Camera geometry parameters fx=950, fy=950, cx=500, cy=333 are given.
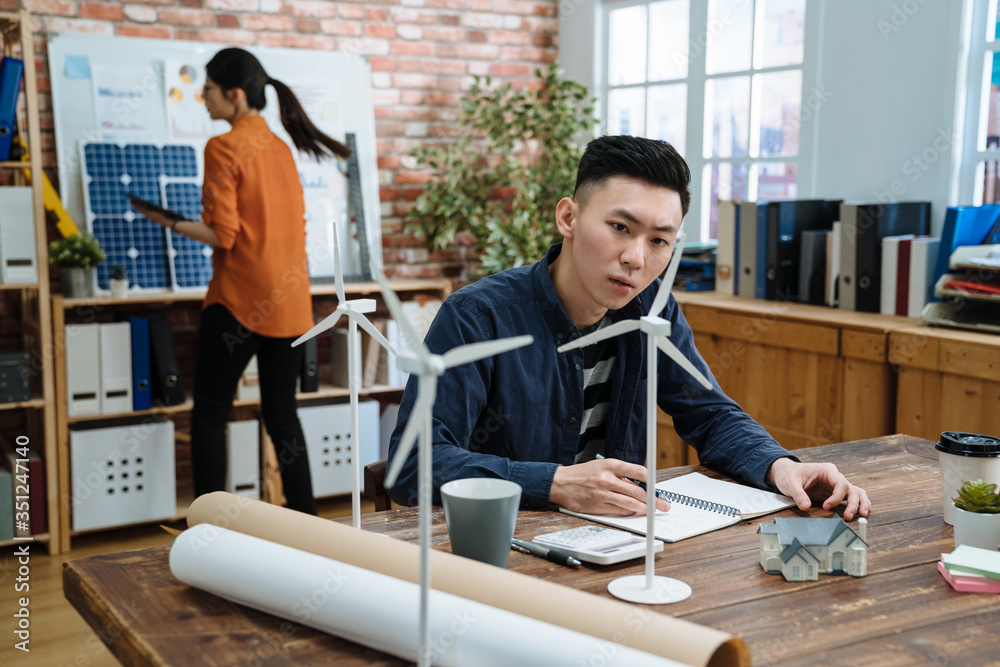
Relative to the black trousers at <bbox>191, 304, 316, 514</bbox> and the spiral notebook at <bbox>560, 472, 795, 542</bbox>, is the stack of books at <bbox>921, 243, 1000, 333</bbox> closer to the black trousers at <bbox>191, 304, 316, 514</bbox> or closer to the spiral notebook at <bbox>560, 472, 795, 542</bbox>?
the spiral notebook at <bbox>560, 472, 795, 542</bbox>

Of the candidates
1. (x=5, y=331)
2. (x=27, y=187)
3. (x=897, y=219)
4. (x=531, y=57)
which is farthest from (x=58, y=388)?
(x=897, y=219)

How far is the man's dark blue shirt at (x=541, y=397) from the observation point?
1.59 m

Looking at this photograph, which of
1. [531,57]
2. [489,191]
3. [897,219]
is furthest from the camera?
[531,57]

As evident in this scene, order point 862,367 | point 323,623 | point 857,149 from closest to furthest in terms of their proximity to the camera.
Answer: point 323,623 < point 862,367 < point 857,149

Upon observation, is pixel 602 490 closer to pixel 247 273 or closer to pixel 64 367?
pixel 247 273

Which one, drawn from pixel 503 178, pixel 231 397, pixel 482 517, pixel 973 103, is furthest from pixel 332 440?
pixel 482 517

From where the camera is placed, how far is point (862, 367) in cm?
290

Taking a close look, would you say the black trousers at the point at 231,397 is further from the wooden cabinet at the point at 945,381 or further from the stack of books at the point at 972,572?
the stack of books at the point at 972,572

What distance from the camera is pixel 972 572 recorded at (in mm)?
1157

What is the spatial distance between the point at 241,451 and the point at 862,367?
2.21m

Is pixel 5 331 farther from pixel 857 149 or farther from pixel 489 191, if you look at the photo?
pixel 857 149

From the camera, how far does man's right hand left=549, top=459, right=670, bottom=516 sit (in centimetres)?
140

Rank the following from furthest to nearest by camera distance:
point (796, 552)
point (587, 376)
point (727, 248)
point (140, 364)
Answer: point (727, 248) → point (140, 364) → point (587, 376) → point (796, 552)

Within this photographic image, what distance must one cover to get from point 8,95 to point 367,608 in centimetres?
273
